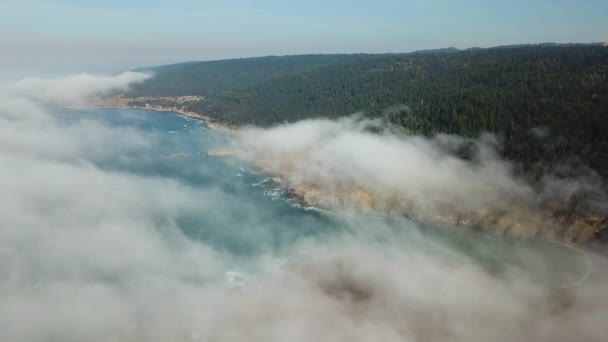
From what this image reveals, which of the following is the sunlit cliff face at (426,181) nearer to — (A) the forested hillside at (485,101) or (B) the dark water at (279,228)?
(B) the dark water at (279,228)

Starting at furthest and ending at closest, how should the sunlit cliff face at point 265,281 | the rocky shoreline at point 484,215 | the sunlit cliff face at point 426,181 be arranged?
1. the sunlit cliff face at point 426,181
2. the rocky shoreline at point 484,215
3. the sunlit cliff face at point 265,281

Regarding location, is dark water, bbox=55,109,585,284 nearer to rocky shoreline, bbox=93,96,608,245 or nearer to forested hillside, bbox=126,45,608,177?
rocky shoreline, bbox=93,96,608,245

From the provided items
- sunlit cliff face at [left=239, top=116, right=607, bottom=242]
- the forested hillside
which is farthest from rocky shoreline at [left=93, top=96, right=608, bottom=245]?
the forested hillside

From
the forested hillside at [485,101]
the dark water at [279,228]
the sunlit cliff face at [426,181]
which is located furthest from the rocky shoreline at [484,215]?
the forested hillside at [485,101]

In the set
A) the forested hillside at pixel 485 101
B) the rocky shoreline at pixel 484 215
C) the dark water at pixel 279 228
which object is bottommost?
the dark water at pixel 279 228

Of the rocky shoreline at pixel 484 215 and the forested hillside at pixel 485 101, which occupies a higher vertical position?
the forested hillside at pixel 485 101

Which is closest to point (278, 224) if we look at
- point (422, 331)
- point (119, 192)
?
point (119, 192)

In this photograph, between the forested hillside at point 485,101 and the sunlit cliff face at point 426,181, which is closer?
the sunlit cliff face at point 426,181
